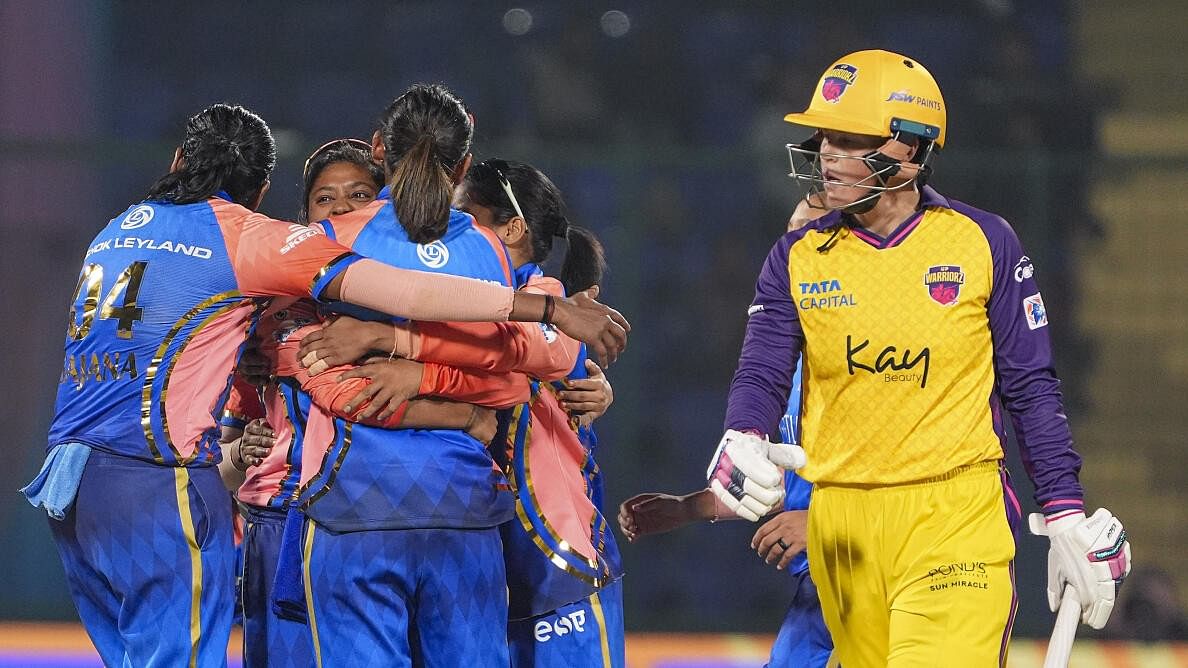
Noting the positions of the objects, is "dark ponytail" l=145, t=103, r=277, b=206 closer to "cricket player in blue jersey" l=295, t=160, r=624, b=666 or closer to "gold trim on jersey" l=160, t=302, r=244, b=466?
"gold trim on jersey" l=160, t=302, r=244, b=466

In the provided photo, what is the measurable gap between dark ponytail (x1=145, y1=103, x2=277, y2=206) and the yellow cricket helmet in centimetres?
132

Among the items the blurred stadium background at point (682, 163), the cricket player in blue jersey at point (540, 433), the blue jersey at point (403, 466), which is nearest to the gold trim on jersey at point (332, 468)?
the blue jersey at point (403, 466)

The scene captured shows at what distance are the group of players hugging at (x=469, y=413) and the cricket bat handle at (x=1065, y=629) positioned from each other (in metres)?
0.03

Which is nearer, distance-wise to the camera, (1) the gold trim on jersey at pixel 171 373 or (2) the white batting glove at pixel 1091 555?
(2) the white batting glove at pixel 1091 555

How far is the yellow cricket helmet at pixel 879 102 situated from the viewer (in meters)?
3.61

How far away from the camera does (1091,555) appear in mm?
3391

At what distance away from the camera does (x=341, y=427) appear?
3414mm

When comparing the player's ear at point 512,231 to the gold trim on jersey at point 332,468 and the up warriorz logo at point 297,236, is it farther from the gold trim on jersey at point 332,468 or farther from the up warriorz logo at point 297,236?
the gold trim on jersey at point 332,468

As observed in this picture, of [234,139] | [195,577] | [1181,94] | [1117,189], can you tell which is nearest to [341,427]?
[195,577]

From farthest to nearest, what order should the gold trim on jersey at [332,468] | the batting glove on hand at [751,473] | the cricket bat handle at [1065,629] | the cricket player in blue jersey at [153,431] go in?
the cricket player in blue jersey at [153,431], the cricket bat handle at [1065,629], the gold trim on jersey at [332,468], the batting glove on hand at [751,473]

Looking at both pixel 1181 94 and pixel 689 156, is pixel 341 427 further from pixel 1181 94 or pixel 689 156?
pixel 1181 94

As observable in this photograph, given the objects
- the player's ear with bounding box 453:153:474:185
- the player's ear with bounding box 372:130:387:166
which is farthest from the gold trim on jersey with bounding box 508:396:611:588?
the player's ear with bounding box 372:130:387:166

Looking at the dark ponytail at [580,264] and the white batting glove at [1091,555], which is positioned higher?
the dark ponytail at [580,264]

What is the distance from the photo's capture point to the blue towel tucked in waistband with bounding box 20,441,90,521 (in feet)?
12.3
